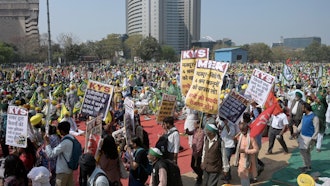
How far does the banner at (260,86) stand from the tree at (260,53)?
7576 cm

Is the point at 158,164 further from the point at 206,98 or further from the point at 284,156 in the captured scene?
the point at 284,156

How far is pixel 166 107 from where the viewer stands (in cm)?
738

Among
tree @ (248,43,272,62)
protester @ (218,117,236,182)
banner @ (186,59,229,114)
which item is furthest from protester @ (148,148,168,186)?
tree @ (248,43,272,62)

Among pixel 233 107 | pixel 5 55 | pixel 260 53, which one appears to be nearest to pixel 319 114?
pixel 233 107

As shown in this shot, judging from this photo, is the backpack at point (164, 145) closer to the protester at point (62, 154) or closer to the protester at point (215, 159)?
the protester at point (215, 159)

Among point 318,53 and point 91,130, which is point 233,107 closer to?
point 91,130

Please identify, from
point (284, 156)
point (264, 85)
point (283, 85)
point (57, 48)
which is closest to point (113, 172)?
point (264, 85)

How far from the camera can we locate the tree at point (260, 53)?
261 ft

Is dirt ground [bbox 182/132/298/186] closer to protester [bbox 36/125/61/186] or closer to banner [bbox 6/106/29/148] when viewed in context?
protester [bbox 36/125/61/186]

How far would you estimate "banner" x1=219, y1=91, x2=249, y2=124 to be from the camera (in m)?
6.02

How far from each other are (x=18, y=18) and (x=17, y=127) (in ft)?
350

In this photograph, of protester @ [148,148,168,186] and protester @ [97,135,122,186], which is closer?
protester @ [148,148,168,186]

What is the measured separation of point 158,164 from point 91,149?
1.33 meters

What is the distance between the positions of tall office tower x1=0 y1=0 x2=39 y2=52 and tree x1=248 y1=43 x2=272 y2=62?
61.0 metres
